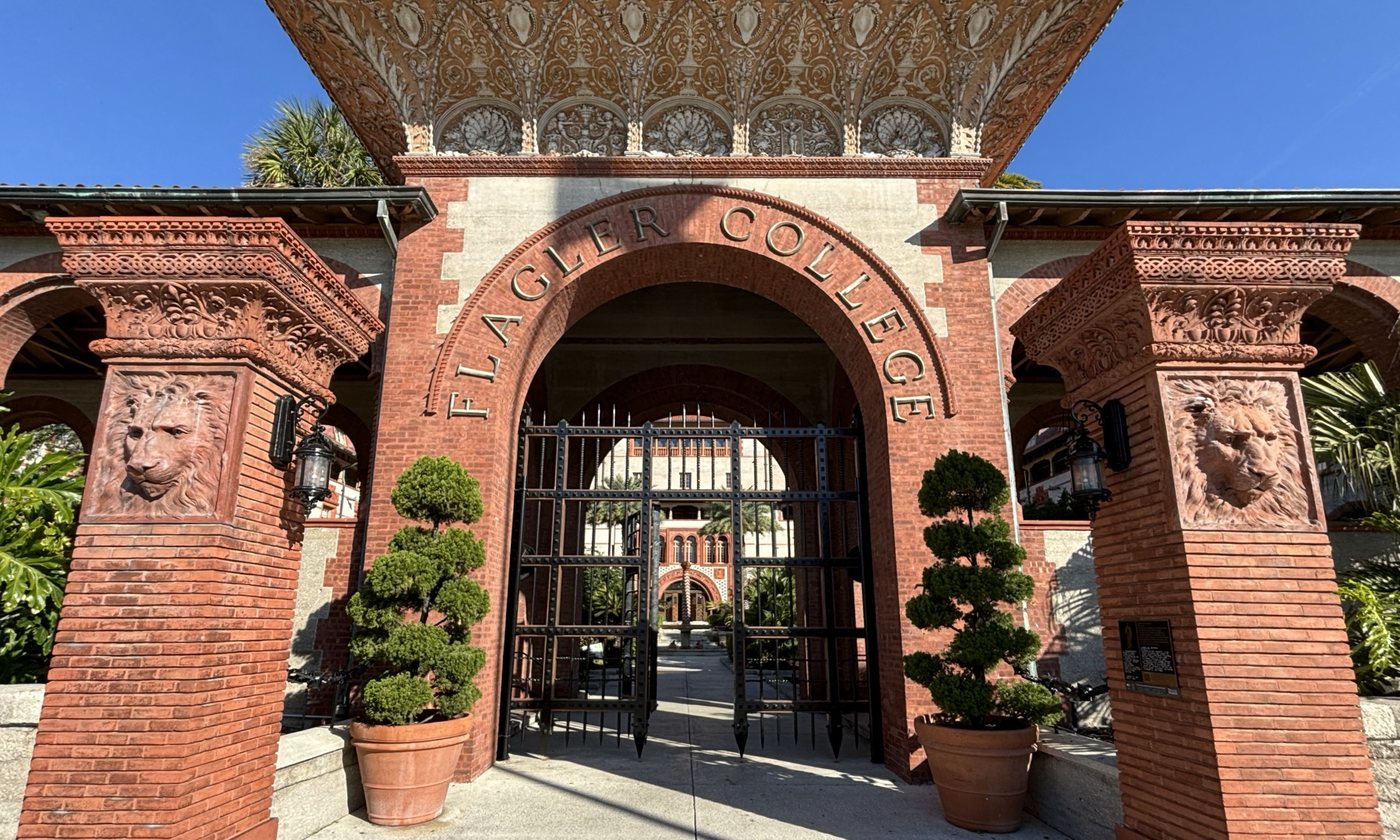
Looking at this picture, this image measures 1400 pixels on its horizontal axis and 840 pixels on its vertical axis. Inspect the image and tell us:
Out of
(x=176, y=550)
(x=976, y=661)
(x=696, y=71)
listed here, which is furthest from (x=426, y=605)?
(x=696, y=71)

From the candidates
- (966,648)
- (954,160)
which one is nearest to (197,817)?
(966,648)

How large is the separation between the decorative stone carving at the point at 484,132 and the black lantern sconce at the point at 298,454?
5233 millimetres

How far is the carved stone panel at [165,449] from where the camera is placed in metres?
4.34

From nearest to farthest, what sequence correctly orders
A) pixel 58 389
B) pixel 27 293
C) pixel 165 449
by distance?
1. pixel 165 449
2. pixel 27 293
3. pixel 58 389

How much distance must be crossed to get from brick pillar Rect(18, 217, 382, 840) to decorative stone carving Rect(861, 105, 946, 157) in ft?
22.4

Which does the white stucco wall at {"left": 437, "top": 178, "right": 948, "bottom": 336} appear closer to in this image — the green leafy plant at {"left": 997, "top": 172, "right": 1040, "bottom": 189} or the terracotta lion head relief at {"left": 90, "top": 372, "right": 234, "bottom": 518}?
the terracotta lion head relief at {"left": 90, "top": 372, "right": 234, "bottom": 518}

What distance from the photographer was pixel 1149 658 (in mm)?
4488

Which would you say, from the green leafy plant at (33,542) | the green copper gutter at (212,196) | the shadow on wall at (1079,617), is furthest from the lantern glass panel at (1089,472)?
the green leafy plant at (33,542)

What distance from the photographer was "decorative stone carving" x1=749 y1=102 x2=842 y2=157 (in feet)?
30.0

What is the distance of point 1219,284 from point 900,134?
5543 millimetres

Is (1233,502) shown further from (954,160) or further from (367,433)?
(367,433)

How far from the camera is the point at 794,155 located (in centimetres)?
898

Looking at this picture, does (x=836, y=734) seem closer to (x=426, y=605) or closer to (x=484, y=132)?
(x=426, y=605)

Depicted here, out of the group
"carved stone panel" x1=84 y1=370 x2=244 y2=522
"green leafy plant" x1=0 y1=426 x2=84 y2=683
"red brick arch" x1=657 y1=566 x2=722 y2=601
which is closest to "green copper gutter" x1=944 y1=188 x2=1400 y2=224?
"carved stone panel" x1=84 y1=370 x2=244 y2=522
